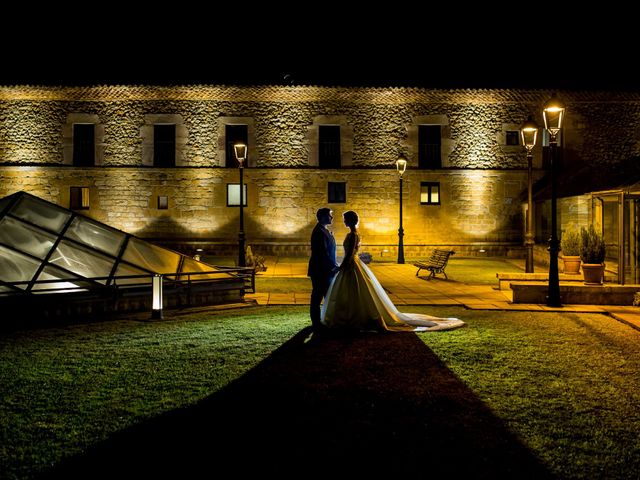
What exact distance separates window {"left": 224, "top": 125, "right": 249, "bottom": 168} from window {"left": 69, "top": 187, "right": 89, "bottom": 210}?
6.82 meters

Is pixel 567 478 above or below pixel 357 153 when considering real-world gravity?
below

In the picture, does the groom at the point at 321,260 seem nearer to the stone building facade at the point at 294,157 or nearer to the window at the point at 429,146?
the stone building facade at the point at 294,157

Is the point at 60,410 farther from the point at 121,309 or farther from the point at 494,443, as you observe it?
the point at 121,309

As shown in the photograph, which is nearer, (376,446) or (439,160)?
(376,446)

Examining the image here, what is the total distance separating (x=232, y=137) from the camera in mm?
25531

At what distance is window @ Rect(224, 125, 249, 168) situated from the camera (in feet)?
83.3

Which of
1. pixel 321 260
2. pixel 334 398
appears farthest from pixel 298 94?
pixel 334 398

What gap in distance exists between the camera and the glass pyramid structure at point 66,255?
10.2 metres

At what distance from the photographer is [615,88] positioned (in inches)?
1013

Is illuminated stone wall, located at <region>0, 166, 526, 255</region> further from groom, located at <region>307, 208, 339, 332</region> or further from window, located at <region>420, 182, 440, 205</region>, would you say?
groom, located at <region>307, 208, 339, 332</region>

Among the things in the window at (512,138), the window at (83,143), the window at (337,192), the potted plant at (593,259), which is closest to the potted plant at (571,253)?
the potted plant at (593,259)

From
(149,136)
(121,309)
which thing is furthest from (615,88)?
(121,309)

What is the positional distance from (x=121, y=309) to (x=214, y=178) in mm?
15679

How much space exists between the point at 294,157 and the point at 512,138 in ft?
34.2
